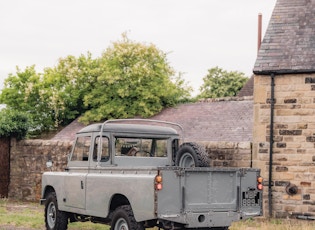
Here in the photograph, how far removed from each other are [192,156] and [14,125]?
39.8ft

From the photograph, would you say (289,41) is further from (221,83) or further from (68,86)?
(221,83)

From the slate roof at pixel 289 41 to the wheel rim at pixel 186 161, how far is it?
515 centimetres

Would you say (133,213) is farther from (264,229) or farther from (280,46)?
(280,46)

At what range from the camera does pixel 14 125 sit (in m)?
22.6

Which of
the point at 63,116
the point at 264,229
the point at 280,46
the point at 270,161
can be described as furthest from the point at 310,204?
the point at 63,116

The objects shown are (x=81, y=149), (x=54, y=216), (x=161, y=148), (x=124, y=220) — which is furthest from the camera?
(x=54, y=216)

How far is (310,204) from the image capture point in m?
16.0

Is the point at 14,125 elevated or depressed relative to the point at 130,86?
depressed

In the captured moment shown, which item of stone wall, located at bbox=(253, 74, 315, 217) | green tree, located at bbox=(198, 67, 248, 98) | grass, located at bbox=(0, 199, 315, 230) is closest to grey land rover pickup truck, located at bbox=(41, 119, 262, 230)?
grass, located at bbox=(0, 199, 315, 230)

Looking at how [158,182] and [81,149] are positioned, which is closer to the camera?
[158,182]

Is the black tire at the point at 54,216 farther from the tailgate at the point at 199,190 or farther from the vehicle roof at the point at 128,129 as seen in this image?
the tailgate at the point at 199,190

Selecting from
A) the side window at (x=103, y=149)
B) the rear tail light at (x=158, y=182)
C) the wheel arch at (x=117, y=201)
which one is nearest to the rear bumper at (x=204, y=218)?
the rear tail light at (x=158, y=182)

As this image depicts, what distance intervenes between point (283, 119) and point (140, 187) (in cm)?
737

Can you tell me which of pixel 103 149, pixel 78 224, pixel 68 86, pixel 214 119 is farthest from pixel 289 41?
pixel 68 86
